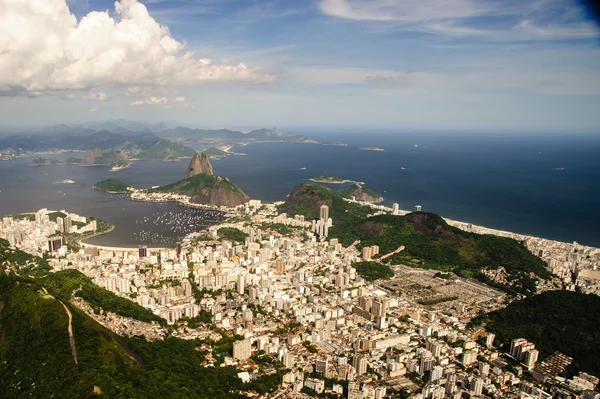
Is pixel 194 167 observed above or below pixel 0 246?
above

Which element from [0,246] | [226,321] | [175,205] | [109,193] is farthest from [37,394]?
[109,193]

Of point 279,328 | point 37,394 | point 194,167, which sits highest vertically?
point 194,167

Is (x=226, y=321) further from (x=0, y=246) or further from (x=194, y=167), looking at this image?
(x=194, y=167)

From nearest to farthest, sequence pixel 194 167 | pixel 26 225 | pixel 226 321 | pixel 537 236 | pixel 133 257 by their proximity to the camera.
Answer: pixel 226 321, pixel 133 257, pixel 26 225, pixel 537 236, pixel 194 167

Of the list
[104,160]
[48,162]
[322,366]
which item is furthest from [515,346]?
[48,162]

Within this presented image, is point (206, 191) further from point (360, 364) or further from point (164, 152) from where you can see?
point (164, 152)

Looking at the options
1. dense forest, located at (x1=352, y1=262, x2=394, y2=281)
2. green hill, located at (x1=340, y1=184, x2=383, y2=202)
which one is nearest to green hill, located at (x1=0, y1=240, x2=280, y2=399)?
dense forest, located at (x1=352, y1=262, x2=394, y2=281)

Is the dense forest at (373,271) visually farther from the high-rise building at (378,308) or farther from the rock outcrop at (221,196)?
the rock outcrop at (221,196)
